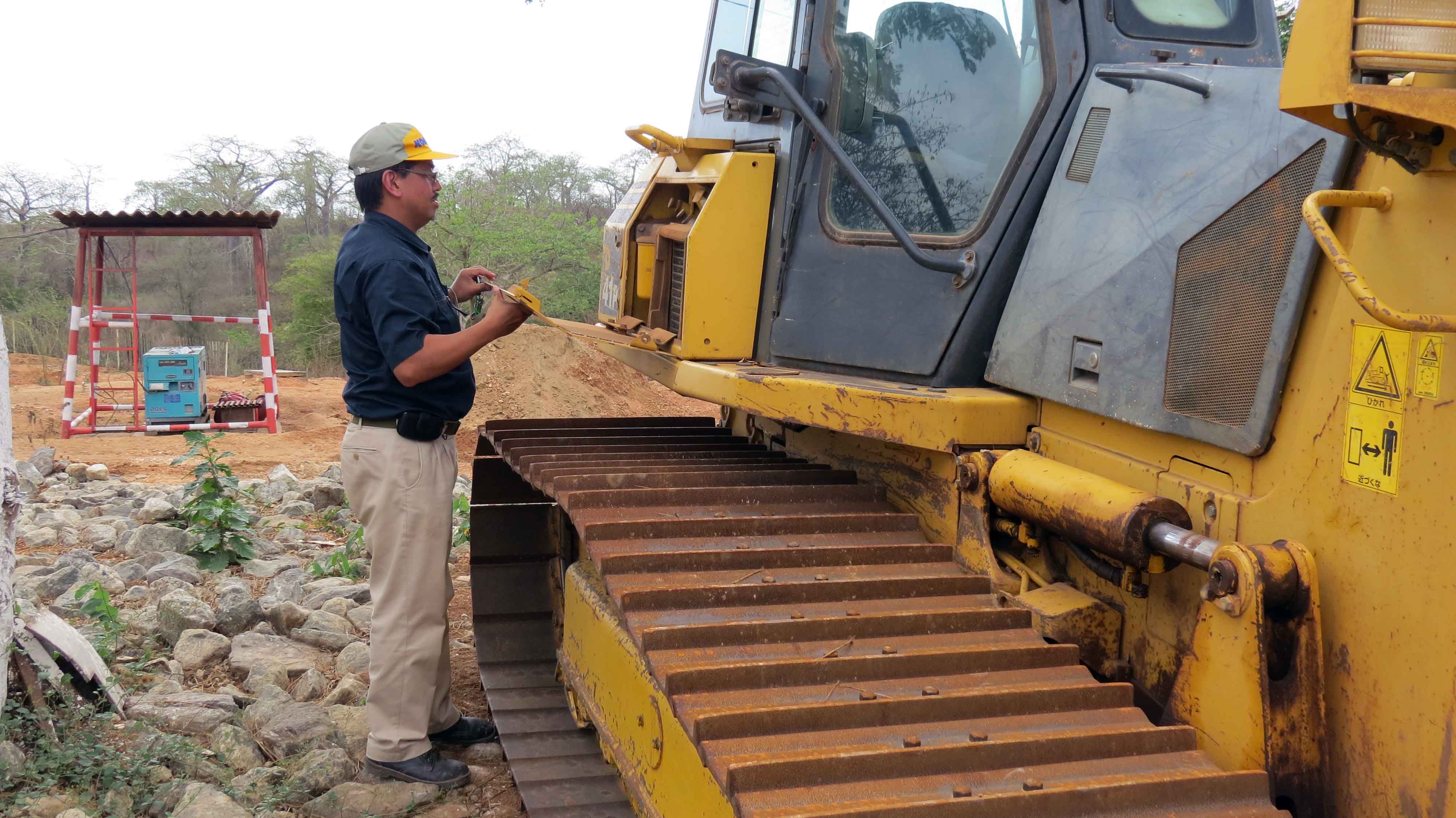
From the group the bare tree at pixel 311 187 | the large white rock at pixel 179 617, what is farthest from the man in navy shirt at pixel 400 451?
the bare tree at pixel 311 187

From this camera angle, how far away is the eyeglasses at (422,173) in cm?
394

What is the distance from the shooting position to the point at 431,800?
3838mm

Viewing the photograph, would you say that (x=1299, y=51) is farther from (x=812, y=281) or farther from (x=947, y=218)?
(x=812, y=281)

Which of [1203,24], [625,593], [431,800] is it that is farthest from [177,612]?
[1203,24]

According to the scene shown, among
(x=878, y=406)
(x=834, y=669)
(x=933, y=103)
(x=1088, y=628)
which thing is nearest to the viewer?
(x=834, y=669)

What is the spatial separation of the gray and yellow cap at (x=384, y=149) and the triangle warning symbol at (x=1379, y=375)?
9.33 feet

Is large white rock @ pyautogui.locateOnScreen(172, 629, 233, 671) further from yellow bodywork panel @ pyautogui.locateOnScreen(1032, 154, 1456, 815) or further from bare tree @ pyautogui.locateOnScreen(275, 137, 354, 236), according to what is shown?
bare tree @ pyautogui.locateOnScreen(275, 137, 354, 236)

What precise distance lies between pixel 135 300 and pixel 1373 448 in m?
12.2

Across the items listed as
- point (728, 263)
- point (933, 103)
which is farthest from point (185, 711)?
point (933, 103)

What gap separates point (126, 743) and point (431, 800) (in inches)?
39.9

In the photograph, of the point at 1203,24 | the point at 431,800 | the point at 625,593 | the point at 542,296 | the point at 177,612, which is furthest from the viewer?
the point at 542,296

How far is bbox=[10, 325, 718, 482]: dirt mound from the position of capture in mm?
10836

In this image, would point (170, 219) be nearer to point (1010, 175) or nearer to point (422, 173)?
point (422, 173)

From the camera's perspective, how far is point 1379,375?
1.99m
